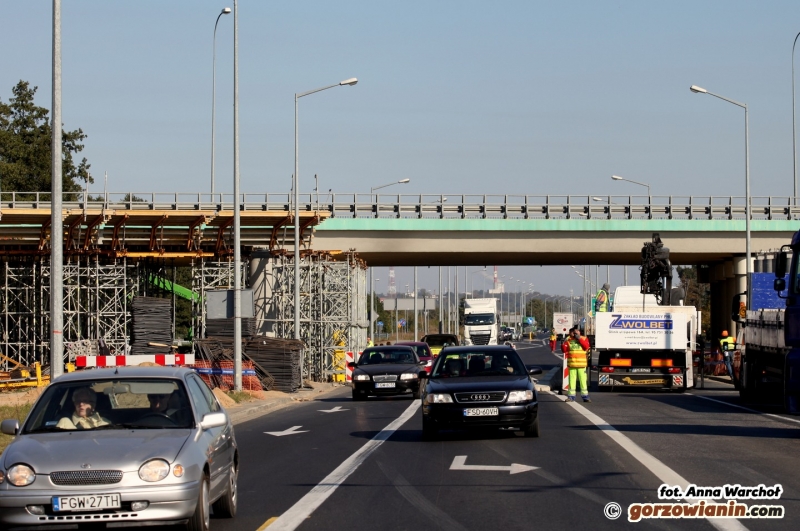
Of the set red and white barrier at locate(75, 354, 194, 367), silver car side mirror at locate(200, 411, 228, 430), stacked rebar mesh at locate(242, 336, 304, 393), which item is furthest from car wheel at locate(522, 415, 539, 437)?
stacked rebar mesh at locate(242, 336, 304, 393)

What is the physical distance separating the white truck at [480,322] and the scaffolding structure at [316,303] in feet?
78.2

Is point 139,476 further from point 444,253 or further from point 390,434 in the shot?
point 444,253

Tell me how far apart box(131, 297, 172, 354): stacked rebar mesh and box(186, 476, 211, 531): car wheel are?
119 feet

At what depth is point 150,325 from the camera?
4541cm

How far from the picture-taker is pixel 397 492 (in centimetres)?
1138

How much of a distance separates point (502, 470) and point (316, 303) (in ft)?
123

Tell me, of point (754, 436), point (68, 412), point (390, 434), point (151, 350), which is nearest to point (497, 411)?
point (390, 434)

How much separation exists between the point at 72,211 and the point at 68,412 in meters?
37.8

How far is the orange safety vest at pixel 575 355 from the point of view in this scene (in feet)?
83.4

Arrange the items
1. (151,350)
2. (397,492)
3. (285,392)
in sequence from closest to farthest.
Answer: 1. (397,492)
2. (285,392)
3. (151,350)

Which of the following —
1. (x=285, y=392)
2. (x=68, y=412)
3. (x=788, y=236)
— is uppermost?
(x=788, y=236)

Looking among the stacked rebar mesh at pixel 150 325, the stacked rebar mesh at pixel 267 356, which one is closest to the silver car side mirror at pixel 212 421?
the stacked rebar mesh at pixel 267 356

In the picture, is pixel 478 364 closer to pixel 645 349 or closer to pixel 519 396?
pixel 519 396

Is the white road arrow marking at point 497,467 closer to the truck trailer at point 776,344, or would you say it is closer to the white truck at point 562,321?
the truck trailer at point 776,344
